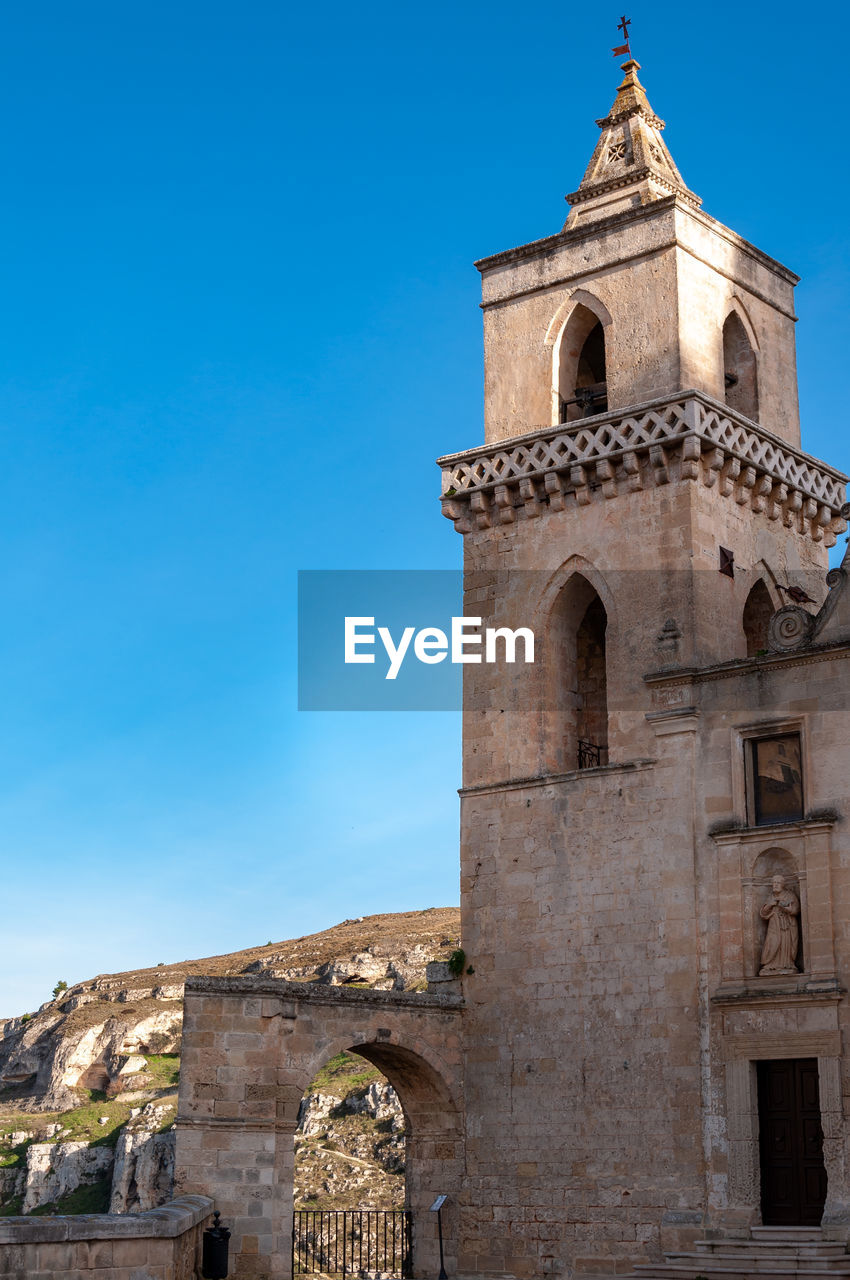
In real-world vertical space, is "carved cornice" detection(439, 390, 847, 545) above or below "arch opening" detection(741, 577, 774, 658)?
above

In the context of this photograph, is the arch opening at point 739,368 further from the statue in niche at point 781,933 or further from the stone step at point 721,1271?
the stone step at point 721,1271

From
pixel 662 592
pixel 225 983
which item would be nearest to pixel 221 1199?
pixel 225 983

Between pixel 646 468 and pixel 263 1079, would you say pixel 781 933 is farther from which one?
pixel 646 468

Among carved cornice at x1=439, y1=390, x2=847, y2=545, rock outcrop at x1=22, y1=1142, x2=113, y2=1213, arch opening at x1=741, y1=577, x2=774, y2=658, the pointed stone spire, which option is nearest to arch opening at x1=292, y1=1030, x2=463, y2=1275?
rock outcrop at x1=22, y1=1142, x2=113, y2=1213

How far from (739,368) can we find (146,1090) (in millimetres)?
37520

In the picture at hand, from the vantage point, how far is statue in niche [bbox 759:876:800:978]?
1969 centimetres

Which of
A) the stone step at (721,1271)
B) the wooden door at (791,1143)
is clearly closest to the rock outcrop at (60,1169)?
the stone step at (721,1271)

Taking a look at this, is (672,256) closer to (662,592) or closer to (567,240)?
(567,240)

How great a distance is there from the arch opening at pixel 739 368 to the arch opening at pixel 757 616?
291 cm

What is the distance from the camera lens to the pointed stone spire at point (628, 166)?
25250 millimetres

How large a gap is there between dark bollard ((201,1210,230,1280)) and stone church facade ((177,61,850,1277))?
110cm

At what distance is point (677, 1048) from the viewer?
20.4 metres

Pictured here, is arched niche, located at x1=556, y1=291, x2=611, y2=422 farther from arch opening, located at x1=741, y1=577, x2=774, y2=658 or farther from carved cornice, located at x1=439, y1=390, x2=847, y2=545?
arch opening, located at x1=741, y1=577, x2=774, y2=658

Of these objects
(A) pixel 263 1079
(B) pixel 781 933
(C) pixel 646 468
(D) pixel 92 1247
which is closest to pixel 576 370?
(C) pixel 646 468
